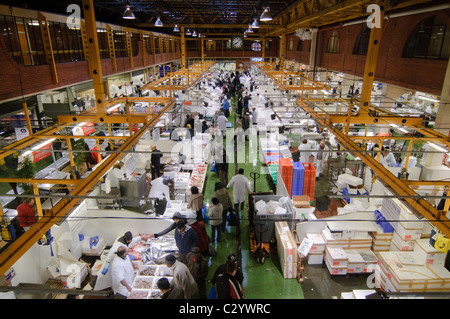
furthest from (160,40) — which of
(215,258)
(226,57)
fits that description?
(215,258)

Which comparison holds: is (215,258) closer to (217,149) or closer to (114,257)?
(114,257)

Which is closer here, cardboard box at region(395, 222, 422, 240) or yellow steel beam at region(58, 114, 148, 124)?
cardboard box at region(395, 222, 422, 240)

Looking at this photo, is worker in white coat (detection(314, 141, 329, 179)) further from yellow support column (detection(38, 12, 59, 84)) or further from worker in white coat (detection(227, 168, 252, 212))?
yellow support column (detection(38, 12, 59, 84))

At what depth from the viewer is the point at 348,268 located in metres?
6.80

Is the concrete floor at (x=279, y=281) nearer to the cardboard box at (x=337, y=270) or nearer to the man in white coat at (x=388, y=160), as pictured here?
the cardboard box at (x=337, y=270)

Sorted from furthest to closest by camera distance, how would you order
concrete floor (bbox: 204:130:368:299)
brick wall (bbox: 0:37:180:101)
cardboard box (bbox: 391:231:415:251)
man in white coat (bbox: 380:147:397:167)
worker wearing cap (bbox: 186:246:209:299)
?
man in white coat (bbox: 380:147:397:167) < brick wall (bbox: 0:37:180:101) < cardboard box (bbox: 391:231:415:251) < concrete floor (bbox: 204:130:368:299) < worker wearing cap (bbox: 186:246:209:299)

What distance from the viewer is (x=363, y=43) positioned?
12.9 m

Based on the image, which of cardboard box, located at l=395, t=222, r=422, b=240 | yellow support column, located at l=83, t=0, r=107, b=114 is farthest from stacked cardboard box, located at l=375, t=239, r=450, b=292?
yellow support column, located at l=83, t=0, r=107, b=114

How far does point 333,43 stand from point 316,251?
528 inches

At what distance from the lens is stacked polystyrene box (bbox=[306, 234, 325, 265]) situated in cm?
712

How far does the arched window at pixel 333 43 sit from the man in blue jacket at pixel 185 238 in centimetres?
1377

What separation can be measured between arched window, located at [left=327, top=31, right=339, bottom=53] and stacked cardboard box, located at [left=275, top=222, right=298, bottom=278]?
41.0ft

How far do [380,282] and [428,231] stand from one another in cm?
180

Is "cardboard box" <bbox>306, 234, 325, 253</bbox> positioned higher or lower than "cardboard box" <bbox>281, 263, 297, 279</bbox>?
higher
